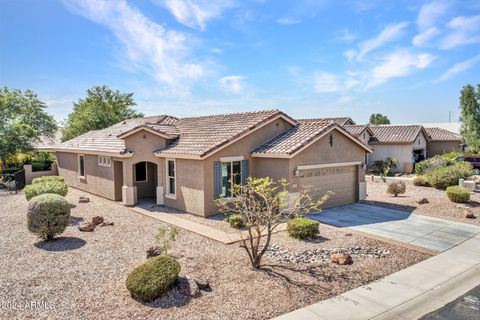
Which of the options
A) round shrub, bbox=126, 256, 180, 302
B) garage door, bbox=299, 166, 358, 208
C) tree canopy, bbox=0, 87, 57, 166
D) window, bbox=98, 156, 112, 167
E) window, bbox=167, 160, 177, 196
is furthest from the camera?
tree canopy, bbox=0, 87, 57, 166

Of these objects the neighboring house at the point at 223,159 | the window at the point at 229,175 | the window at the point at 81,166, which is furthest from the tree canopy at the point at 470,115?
the window at the point at 81,166

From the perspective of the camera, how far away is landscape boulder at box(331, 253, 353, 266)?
1041 cm

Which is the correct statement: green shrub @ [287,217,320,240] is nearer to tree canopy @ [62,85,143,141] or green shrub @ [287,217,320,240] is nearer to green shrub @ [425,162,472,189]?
green shrub @ [425,162,472,189]

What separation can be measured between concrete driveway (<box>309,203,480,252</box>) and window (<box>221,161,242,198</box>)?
4200mm

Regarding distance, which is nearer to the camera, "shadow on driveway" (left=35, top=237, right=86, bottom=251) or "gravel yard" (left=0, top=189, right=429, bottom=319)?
"gravel yard" (left=0, top=189, right=429, bottom=319)

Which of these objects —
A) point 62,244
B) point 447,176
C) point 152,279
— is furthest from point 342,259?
point 447,176

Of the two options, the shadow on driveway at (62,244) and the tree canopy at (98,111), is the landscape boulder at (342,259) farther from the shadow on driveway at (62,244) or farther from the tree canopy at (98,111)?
the tree canopy at (98,111)

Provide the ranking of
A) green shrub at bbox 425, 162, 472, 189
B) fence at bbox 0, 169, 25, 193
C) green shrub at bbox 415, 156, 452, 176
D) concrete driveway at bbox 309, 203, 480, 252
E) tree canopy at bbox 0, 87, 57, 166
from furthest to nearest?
tree canopy at bbox 0, 87, 57, 166 → green shrub at bbox 415, 156, 452, 176 → fence at bbox 0, 169, 25, 193 → green shrub at bbox 425, 162, 472, 189 → concrete driveway at bbox 309, 203, 480, 252

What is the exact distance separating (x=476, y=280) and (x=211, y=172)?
10706mm

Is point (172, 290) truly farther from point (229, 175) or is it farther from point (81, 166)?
point (81, 166)

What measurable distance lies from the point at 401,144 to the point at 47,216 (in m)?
34.2

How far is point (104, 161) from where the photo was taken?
21.3 m

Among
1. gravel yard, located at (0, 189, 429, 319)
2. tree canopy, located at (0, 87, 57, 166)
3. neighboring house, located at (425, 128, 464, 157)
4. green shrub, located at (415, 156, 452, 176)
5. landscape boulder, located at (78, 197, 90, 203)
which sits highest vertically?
tree canopy, located at (0, 87, 57, 166)

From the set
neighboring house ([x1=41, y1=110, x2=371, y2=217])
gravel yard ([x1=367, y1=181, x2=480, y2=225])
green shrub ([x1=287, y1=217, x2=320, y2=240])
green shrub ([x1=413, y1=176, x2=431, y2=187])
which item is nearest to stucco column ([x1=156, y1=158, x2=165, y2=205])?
neighboring house ([x1=41, y1=110, x2=371, y2=217])
